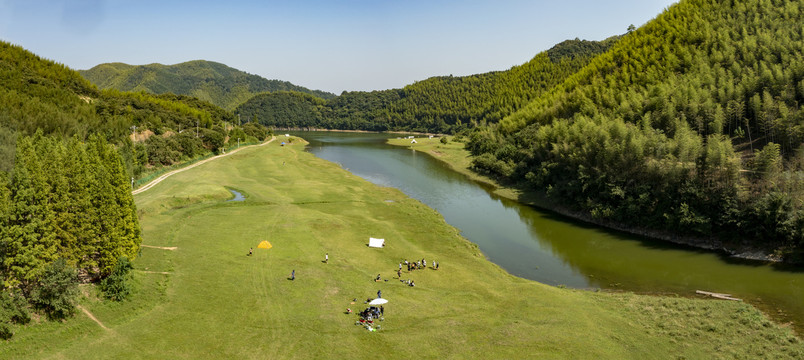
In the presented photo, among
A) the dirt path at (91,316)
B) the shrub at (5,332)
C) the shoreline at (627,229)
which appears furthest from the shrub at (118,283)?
the shoreline at (627,229)

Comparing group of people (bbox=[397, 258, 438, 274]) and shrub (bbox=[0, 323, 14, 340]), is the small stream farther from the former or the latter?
shrub (bbox=[0, 323, 14, 340])

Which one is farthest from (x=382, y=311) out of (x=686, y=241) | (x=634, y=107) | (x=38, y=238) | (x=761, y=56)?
(x=761, y=56)

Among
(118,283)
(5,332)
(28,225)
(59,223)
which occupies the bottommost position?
(5,332)

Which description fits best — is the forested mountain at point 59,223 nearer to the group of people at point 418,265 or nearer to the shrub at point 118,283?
the shrub at point 118,283

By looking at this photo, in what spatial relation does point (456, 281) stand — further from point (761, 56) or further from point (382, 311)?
point (761, 56)

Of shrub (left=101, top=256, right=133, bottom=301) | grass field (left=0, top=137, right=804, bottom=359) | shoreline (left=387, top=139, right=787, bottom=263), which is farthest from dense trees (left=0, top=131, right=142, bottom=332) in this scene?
shoreline (left=387, top=139, right=787, bottom=263)

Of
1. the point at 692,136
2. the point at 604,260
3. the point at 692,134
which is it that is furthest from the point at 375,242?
the point at 692,134

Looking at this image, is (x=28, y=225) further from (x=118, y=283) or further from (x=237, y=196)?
(x=237, y=196)
